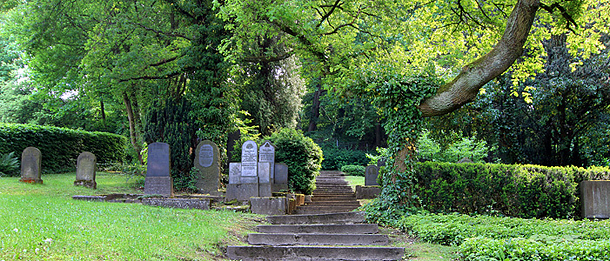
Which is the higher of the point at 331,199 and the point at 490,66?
the point at 490,66

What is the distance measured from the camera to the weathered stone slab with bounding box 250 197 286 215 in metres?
11.0

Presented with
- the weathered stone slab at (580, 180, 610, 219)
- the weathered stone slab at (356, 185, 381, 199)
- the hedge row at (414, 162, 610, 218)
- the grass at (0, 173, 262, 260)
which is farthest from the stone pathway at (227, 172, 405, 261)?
the weathered stone slab at (356, 185, 381, 199)

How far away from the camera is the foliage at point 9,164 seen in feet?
51.9

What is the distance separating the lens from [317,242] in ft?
26.1

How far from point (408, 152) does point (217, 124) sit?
28.4 feet

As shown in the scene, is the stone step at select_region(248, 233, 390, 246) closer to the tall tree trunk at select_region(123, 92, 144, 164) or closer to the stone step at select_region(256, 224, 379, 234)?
the stone step at select_region(256, 224, 379, 234)

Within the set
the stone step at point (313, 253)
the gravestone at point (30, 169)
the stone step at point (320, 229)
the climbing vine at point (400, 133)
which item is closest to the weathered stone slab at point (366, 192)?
the climbing vine at point (400, 133)

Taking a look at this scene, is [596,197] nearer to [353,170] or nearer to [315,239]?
[315,239]

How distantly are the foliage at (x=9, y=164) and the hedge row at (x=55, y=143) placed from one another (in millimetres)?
782

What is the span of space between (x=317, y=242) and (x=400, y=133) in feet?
13.1

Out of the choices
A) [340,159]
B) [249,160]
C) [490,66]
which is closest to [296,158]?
[249,160]

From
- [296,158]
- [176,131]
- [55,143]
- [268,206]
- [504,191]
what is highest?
[176,131]

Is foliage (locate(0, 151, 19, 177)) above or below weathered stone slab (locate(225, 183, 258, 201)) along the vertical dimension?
above

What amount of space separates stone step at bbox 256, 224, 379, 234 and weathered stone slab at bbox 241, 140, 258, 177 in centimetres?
374
